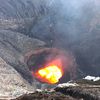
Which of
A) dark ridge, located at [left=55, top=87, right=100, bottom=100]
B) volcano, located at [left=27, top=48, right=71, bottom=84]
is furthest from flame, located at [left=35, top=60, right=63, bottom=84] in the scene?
dark ridge, located at [left=55, top=87, right=100, bottom=100]

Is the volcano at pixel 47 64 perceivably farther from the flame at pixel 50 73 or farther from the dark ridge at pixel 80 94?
the dark ridge at pixel 80 94

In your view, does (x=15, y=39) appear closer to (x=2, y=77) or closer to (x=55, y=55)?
(x=55, y=55)

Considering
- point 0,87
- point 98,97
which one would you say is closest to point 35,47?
point 0,87

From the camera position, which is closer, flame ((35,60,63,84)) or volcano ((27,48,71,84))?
flame ((35,60,63,84))

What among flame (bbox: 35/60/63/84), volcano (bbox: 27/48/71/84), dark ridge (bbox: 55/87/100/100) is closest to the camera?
dark ridge (bbox: 55/87/100/100)

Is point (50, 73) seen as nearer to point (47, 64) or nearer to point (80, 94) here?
point (47, 64)

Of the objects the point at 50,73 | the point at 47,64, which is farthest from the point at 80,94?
the point at 47,64

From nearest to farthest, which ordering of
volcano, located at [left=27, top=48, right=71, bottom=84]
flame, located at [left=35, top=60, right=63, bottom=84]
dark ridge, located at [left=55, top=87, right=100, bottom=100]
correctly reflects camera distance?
dark ridge, located at [left=55, top=87, right=100, bottom=100] < flame, located at [left=35, top=60, right=63, bottom=84] < volcano, located at [left=27, top=48, right=71, bottom=84]

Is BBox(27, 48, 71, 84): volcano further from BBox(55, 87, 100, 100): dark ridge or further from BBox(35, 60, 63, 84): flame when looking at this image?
BBox(55, 87, 100, 100): dark ridge

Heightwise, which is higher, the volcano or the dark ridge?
the volcano
